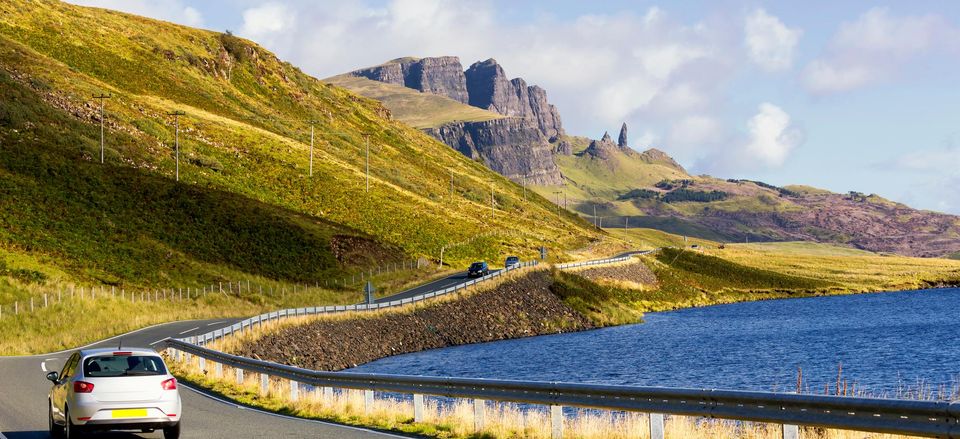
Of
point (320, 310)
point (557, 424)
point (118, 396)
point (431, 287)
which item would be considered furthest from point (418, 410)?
point (431, 287)

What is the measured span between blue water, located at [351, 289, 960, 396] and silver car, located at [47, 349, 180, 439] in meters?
22.6

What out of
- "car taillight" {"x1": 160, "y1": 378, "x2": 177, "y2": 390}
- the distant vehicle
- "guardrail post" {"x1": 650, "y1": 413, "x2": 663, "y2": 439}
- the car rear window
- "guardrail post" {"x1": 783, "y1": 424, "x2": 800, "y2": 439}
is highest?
the distant vehicle

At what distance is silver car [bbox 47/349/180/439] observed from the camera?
58.3ft

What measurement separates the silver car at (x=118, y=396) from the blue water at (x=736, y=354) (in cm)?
2265

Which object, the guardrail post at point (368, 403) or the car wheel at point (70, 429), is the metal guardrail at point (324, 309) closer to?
the guardrail post at point (368, 403)

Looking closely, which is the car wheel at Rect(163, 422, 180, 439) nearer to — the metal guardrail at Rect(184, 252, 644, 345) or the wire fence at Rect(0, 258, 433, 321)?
the metal guardrail at Rect(184, 252, 644, 345)

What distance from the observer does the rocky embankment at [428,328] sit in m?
58.2

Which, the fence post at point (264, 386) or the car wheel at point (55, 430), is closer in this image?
the car wheel at point (55, 430)

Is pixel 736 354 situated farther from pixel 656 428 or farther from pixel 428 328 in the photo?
pixel 656 428

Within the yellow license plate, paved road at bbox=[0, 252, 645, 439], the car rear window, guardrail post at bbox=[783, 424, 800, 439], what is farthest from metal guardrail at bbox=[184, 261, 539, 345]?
guardrail post at bbox=[783, 424, 800, 439]

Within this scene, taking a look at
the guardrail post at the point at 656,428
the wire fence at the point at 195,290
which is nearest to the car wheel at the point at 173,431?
the guardrail post at the point at 656,428

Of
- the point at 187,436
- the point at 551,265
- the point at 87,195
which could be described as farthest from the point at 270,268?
the point at 187,436

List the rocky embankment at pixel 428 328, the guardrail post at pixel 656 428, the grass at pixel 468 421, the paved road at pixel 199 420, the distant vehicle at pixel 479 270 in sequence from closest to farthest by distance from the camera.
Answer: the guardrail post at pixel 656 428, the grass at pixel 468 421, the paved road at pixel 199 420, the rocky embankment at pixel 428 328, the distant vehicle at pixel 479 270

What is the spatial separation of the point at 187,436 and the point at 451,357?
48.5 m
